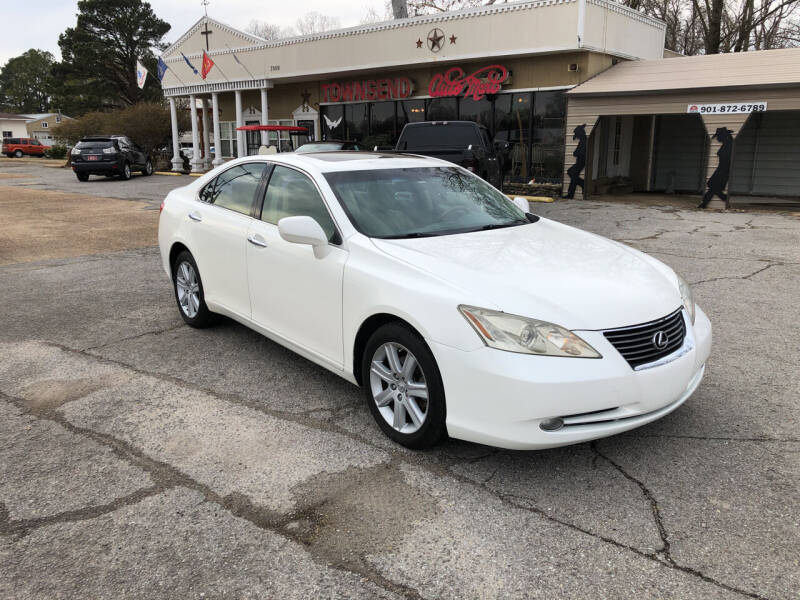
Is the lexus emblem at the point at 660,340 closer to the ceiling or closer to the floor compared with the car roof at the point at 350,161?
closer to the floor

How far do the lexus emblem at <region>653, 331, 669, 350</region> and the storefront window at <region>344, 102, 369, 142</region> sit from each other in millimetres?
20397

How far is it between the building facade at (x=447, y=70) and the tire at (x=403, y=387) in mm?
15247

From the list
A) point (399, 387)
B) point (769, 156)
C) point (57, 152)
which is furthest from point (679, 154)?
point (57, 152)

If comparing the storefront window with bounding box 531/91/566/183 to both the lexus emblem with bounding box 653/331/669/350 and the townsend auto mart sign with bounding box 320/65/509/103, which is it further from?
the lexus emblem with bounding box 653/331/669/350

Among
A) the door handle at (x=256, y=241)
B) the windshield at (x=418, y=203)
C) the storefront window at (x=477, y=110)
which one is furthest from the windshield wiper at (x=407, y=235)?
the storefront window at (x=477, y=110)

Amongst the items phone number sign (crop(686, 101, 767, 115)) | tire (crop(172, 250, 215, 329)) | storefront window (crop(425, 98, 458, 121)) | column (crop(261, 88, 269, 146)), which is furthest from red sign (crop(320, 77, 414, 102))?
tire (crop(172, 250, 215, 329))

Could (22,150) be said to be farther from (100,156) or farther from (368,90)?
Answer: (368,90)

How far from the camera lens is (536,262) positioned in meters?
3.68

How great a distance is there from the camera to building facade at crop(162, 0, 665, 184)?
17359mm

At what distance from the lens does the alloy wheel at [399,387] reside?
137 inches

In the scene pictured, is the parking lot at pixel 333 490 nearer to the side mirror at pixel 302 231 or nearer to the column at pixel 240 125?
the side mirror at pixel 302 231

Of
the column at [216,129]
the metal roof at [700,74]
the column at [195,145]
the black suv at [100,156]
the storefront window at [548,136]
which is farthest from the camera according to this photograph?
the column at [195,145]

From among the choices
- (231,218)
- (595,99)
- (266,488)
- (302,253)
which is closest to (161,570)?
(266,488)

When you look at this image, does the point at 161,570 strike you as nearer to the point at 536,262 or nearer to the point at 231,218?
the point at 536,262
